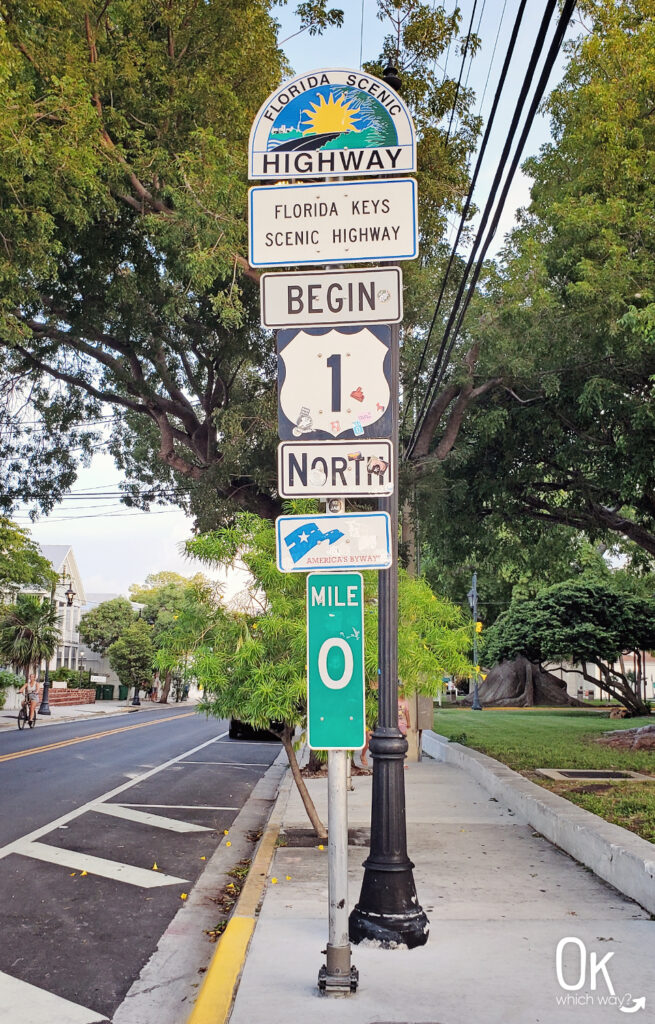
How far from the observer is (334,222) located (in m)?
5.05

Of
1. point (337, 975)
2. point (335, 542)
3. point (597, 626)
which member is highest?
point (597, 626)

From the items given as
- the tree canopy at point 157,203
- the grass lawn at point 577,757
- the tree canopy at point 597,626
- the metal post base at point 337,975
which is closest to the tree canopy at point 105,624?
the tree canopy at point 597,626

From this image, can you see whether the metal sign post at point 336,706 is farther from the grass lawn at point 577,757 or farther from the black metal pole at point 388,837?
the grass lawn at point 577,757

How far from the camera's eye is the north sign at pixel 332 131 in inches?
209

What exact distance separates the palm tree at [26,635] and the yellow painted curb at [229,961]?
3420cm

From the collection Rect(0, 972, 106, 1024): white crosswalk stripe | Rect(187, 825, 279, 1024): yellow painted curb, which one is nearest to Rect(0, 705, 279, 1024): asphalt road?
Rect(0, 972, 106, 1024): white crosswalk stripe

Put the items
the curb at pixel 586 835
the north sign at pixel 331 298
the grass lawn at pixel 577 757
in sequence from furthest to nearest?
the grass lawn at pixel 577 757, the curb at pixel 586 835, the north sign at pixel 331 298

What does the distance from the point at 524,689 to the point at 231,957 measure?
4420cm

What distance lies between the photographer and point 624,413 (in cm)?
1486

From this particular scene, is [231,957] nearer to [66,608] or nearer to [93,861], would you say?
[93,861]

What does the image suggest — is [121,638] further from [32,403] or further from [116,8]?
[116,8]

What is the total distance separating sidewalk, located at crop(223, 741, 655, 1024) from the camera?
4.32 metres

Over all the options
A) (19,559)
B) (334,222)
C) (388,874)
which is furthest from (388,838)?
(19,559)

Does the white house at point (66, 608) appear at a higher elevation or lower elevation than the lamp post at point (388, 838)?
higher
